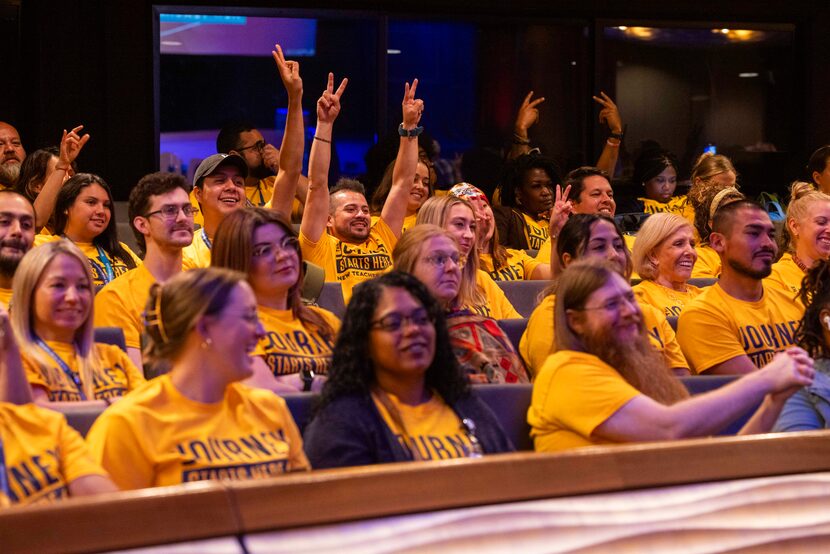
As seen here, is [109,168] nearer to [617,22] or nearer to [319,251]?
[319,251]

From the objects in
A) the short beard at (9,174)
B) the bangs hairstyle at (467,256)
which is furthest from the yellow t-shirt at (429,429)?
the short beard at (9,174)

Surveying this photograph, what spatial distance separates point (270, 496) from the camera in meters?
1.55

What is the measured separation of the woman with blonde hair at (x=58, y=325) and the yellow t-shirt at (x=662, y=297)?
186 cm

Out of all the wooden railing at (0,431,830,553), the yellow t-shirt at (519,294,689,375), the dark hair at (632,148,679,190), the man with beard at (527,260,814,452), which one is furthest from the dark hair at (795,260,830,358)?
the dark hair at (632,148,679,190)

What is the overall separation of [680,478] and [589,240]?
1539mm

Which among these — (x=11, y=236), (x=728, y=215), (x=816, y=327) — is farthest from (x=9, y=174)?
(x=816, y=327)

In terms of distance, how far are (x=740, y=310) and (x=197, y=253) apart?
5.49 feet

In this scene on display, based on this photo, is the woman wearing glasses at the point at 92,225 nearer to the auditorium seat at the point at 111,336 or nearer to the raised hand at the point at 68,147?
the raised hand at the point at 68,147

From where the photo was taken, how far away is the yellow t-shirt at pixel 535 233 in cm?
484

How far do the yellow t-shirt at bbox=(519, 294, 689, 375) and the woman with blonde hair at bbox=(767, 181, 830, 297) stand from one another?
0.86 m

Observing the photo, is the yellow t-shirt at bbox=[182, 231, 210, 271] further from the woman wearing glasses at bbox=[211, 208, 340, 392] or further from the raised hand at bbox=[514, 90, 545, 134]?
the raised hand at bbox=[514, 90, 545, 134]

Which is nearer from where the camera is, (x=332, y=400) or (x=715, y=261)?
(x=332, y=400)

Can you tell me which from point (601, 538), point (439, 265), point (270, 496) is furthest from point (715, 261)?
point (270, 496)

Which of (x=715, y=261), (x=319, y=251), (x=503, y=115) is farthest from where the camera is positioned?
(x=503, y=115)
